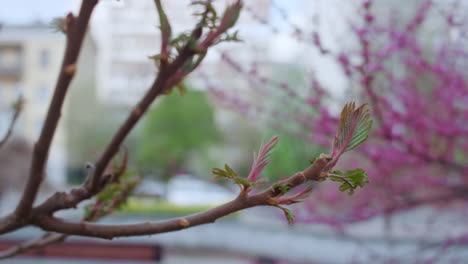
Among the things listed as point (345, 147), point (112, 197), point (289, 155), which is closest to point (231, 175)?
point (345, 147)

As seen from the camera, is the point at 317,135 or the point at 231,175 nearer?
the point at 231,175

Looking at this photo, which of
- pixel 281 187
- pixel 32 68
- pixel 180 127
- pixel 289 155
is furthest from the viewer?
pixel 32 68

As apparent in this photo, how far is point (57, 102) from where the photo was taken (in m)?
0.61

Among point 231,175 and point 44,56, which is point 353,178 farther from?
point 44,56

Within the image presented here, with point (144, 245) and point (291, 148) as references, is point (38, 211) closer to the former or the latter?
point (144, 245)

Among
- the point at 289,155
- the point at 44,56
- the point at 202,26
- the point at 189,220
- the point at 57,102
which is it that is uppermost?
A: the point at 44,56

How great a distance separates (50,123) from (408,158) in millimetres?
1443

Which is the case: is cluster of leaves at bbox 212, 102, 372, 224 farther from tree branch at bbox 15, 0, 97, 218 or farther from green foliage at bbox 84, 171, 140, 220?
green foliage at bbox 84, 171, 140, 220

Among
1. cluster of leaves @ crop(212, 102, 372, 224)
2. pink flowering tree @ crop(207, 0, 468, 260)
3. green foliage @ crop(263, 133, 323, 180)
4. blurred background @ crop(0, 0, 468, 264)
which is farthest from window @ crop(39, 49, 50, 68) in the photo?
cluster of leaves @ crop(212, 102, 372, 224)

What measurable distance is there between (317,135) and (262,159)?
1.53 m

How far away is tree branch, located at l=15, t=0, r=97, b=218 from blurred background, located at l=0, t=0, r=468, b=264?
0.35 feet

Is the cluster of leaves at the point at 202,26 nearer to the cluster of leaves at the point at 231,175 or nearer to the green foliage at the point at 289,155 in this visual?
the cluster of leaves at the point at 231,175

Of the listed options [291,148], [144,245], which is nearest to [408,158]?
[144,245]

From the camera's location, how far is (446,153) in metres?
1.85
